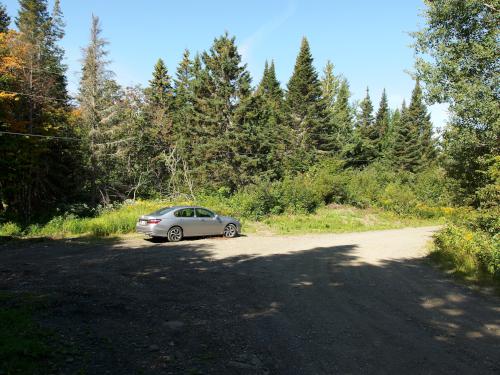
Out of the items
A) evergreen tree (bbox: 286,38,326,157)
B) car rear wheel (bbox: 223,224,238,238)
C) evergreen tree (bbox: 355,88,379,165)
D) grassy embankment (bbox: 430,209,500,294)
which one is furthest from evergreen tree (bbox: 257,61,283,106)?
grassy embankment (bbox: 430,209,500,294)

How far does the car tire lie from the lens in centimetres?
1675

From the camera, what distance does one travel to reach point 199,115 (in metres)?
37.9

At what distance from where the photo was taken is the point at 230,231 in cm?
1875

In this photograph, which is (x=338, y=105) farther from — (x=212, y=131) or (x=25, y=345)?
(x=25, y=345)

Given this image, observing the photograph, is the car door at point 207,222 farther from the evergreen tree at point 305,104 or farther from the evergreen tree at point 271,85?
the evergreen tree at point 271,85

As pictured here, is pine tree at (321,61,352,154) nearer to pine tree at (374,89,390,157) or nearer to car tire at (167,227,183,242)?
pine tree at (374,89,390,157)

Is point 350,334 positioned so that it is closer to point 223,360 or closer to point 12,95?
point 223,360

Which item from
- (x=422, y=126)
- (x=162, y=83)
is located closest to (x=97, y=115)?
(x=162, y=83)

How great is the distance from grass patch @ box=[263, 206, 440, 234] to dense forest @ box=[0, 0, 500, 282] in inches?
A: 51.2

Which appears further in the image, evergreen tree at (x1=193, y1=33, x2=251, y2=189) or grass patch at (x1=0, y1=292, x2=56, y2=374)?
evergreen tree at (x1=193, y1=33, x2=251, y2=189)

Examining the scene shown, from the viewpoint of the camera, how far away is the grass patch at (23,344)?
13.1 feet

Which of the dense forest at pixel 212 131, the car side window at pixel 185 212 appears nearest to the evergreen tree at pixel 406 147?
the dense forest at pixel 212 131

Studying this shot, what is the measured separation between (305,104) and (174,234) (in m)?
34.4

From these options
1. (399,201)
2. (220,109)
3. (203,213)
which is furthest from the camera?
(220,109)
